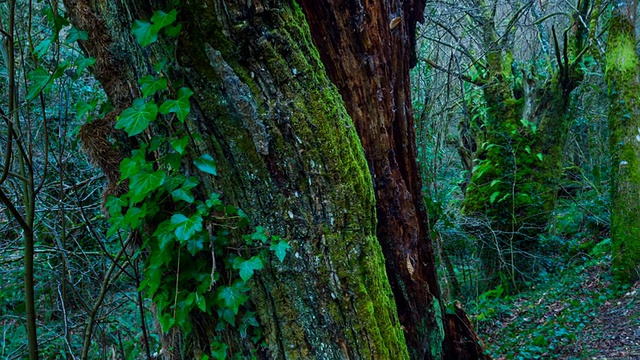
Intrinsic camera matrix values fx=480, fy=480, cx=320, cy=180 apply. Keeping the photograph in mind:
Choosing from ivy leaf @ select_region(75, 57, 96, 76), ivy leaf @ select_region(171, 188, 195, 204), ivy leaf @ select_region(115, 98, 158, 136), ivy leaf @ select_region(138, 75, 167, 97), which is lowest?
ivy leaf @ select_region(171, 188, 195, 204)

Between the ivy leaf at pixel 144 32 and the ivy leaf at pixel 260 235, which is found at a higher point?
the ivy leaf at pixel 144 32

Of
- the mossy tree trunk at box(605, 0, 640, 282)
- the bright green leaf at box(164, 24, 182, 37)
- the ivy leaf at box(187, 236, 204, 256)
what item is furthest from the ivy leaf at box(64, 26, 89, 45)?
the mossy tree trunk at box(605, 0, 640, 282)

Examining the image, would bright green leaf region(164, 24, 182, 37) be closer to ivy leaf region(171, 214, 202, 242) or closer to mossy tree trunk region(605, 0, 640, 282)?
ivy leaf region(171, 214, 202, 242)

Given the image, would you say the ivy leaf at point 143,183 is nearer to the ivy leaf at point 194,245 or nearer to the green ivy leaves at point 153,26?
the ivy leaf at point 194,245

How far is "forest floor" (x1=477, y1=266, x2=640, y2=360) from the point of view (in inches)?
219

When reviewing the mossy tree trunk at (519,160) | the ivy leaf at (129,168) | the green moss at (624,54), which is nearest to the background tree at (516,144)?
the mossy tree trunk at (519,160)

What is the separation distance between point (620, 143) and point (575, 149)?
808 cm

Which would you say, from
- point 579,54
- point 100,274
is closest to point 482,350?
point 100,274

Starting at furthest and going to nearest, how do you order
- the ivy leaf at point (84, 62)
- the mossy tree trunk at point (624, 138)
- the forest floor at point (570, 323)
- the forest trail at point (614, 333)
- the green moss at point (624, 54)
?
the green moss at point (624, 54), the mossy tree trunk at point (624, 138), the forest floor at point (570, 323), the forest trail at point (614, 333), the ivy leaf at point (84, 62)

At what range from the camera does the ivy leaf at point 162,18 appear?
2061 millimetres

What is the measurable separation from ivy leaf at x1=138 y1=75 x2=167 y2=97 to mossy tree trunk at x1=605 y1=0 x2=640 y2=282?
696 cm

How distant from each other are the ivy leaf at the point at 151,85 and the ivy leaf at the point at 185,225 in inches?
22.4

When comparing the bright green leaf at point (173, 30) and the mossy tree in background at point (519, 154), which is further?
the mossy tree in background at point (519, 154)

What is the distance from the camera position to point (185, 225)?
2.12 m
